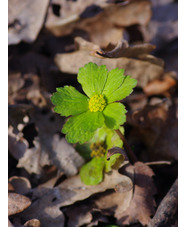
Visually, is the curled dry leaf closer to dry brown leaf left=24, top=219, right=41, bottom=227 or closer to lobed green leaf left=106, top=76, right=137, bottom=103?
lobed green leaf left=106, top=76, right=137, bottom=103

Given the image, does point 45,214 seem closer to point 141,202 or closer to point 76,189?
point 76,189

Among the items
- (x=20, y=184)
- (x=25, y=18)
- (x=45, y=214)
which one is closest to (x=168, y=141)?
(x=45, y=214)

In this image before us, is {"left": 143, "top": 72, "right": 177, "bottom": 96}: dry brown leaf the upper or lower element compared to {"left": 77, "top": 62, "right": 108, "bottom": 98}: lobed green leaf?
lower

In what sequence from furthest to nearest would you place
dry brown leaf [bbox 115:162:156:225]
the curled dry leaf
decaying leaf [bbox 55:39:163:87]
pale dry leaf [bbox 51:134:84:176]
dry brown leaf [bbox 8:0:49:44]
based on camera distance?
the curled dry leaf
dry brown leaf [bbox 8:0:49:44]
decaying leaf [bbox 55:39:163:87]
pale dry leaf [bbox 51:134:84:176]
dry brown leaf [bbox 115:162:156:225]

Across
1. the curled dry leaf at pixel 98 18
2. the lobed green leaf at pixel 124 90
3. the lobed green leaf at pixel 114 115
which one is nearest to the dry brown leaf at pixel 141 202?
the lobed green leaf at pixel 114 115

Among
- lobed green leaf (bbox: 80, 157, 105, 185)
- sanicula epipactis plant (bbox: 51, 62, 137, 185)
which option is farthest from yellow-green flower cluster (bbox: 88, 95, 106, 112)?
lobed green leaf (bbox: 80, 157, 105, 185)

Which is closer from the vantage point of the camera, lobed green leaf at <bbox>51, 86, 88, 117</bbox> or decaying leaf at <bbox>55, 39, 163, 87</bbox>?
lobed green leaf at <bbox>51, 86, 88, 117</bbox>
